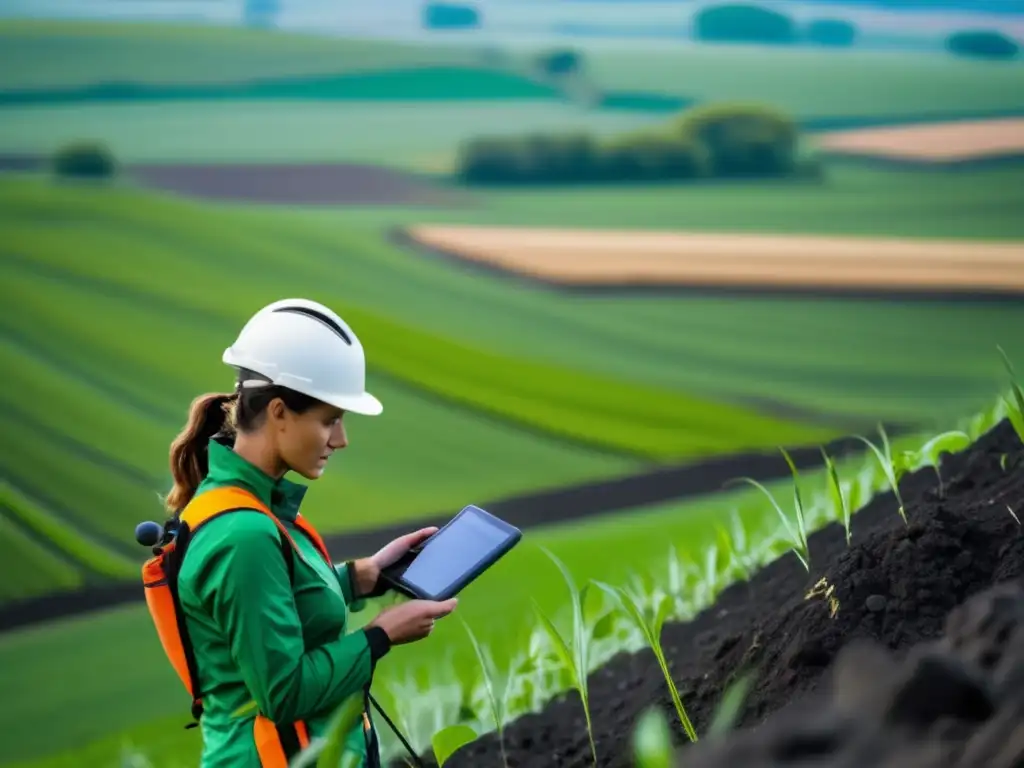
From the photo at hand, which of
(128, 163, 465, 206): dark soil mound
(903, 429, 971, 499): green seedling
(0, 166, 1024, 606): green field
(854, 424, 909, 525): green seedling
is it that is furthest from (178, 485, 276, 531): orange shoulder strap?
(128, 163, 465, 206): dark soil mound

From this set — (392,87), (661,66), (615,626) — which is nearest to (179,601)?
(615,626)

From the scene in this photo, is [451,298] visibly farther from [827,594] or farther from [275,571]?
[275,571]

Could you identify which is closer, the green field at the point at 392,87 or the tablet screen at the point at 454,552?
the tablet screen at the point at 454,552

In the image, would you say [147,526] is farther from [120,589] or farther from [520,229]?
Result: [520,229]

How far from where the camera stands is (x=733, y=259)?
902 cm

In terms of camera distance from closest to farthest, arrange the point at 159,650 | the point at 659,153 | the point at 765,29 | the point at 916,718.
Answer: the point at 916,718 → the point at 159,650 → the point at 659,153 → the point at 765,29

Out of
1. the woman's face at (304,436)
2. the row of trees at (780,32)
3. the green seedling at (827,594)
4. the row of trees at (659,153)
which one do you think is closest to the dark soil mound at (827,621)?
the green seedling at (827,594)

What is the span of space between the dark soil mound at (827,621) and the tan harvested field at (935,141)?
6.45 metres

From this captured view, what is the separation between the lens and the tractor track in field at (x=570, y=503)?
20.5 ft

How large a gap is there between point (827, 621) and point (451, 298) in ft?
20.7

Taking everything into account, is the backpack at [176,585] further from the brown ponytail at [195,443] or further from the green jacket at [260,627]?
the brown ponytail at [195,443]

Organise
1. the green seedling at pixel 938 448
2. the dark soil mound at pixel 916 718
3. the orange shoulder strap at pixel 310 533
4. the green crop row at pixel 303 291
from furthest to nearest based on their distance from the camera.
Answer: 1. the green crop row at pixel 303 291
2. the green seedling at pixel 938 448
3. the orange shoulder strap at pixel 310 533
4. the dark soil mound at pixel 916 718

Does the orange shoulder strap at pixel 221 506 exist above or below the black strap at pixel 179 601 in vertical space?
above

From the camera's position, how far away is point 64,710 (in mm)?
5367
